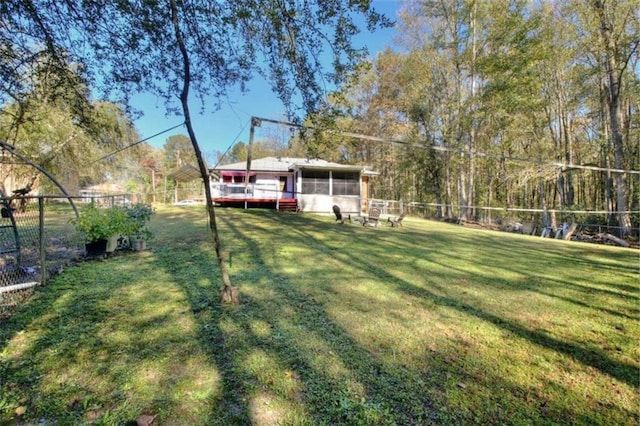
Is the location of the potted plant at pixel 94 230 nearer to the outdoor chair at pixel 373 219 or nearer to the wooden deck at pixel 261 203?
the outdoor chair at pixel 373 219

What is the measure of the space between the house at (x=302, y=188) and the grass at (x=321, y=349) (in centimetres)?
1220

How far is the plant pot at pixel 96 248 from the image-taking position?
5.48 m

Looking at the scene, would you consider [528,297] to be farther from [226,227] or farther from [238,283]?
[226,227]

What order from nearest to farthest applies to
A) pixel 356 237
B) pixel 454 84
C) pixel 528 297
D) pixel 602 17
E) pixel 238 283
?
1. pixel 528 297
2. pixel 238 283
3. pixel 356 237
4. pixel 602 17
5. pixel 454 84

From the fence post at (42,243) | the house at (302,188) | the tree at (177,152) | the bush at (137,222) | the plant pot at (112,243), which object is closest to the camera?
the fence post at (42,243)

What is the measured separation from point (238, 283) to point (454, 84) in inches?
797

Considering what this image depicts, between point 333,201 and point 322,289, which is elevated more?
point 333,201

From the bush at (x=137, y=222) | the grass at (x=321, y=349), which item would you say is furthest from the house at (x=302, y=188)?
the grass at (x=321, y=349)

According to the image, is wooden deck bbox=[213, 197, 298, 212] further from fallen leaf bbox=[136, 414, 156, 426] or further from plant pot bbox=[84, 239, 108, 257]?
fallen leaf bbox=[136, 414, 156, 426]

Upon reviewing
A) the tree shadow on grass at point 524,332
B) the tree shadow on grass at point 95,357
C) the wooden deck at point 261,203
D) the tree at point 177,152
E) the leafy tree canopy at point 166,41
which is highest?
the tree at point 177,152

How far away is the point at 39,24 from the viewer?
350cm

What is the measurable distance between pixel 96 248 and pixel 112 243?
279 millimetres

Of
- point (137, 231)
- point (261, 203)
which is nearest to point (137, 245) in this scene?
point (137, 231)

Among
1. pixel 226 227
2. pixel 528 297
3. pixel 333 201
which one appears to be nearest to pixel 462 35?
pixel 333 201
